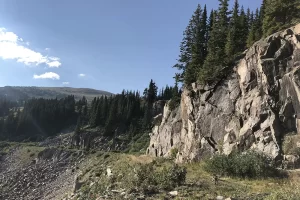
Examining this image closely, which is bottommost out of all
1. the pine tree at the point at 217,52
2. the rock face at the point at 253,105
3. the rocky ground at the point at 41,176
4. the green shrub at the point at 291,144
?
the rocky ground at the point at 41,176

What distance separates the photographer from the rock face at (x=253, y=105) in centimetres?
2633

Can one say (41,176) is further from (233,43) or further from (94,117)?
(94,117)

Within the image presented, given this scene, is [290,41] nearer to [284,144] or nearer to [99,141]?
[284,144]

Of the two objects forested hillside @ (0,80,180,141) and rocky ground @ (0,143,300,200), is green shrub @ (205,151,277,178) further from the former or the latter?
forested hillside @ (0,80,180,141)

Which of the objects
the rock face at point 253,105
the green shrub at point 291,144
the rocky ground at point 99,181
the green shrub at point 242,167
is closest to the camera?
the rocky ground at point 99,181

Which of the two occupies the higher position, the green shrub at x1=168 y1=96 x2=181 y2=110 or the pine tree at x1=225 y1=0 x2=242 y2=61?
the pine tree at x1=225 y1=0 x2=242 y2=61

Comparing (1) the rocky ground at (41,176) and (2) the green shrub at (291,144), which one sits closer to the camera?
(2) the green shrub at (291,144)

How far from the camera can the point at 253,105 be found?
1184 inches

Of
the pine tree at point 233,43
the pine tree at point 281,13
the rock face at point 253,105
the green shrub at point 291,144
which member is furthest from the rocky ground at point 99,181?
the pine tree at point 281,13

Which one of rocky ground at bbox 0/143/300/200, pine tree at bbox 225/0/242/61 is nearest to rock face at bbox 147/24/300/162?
rocky ground at bbox 0/143/300/200

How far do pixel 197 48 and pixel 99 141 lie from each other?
240 feet

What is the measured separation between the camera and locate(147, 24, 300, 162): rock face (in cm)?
2633

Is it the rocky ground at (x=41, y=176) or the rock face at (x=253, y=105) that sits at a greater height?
the rock face at (x=253, y=105)

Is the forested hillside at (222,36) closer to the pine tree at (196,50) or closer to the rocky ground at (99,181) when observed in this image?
the pine tree at (196,50)
